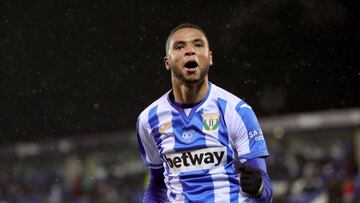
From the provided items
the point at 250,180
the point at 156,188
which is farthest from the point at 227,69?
the point at 250,180

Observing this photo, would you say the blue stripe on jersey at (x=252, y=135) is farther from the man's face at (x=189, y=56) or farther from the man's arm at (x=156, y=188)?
the man's arm at (x=156, y=188)

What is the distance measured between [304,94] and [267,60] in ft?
2.47

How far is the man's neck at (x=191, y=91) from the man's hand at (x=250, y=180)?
1.69 feet

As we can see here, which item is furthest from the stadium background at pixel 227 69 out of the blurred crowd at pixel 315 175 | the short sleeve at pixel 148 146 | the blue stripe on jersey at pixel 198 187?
the blue stripe on jersey at pixel 198 187

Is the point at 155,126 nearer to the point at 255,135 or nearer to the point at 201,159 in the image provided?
the point at 201,159

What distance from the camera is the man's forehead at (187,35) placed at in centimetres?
383

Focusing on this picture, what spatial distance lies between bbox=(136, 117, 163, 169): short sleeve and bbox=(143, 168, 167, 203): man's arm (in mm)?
41

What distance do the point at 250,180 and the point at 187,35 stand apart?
0.81 metres

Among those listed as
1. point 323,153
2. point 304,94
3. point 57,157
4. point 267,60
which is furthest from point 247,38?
point 57,157

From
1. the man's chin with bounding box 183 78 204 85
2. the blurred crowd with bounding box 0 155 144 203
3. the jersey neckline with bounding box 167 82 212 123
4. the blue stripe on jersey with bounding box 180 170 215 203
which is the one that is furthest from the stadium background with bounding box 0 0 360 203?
the blue stripe on jersey with bounding box 180 170 215 203

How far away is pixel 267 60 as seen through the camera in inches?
396

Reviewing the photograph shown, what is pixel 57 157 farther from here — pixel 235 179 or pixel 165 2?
pixel 235 179

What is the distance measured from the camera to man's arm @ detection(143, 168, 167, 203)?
4.16 metres

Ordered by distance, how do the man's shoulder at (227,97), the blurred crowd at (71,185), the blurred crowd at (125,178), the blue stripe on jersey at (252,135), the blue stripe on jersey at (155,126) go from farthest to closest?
1. the blurred crowd at (71,185)
2. the blurred crowd at (125,178)
3. the blue stripe on jersey at (155,126)
4. the man's shoulder at (227,97)
5. the blue stripe on jersey at (252,135)
